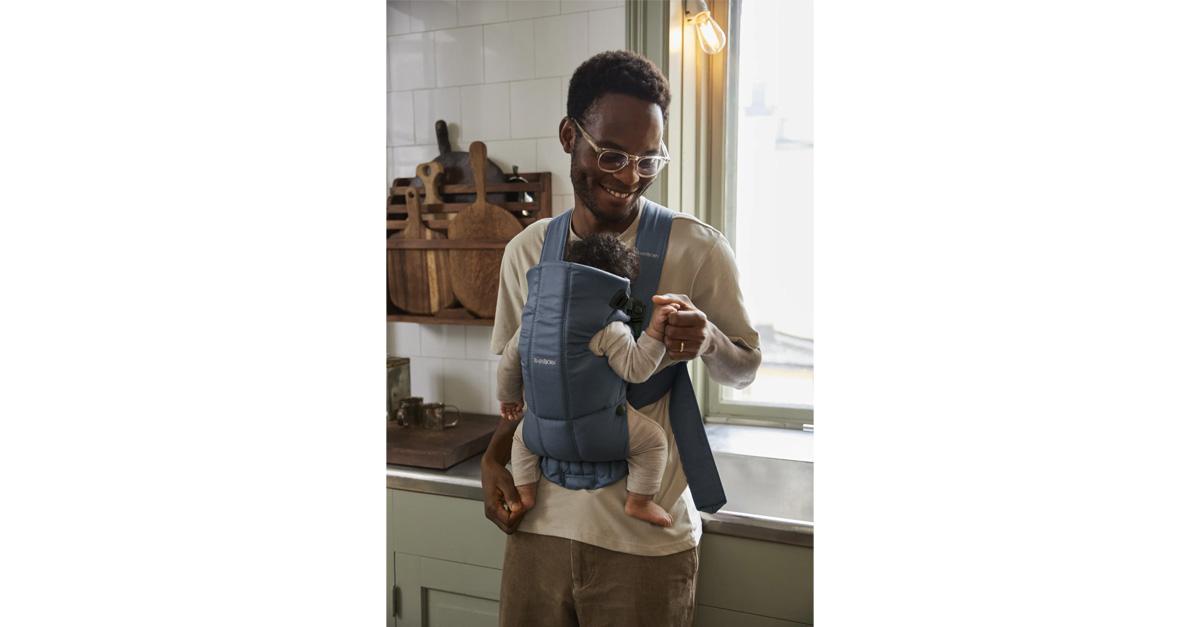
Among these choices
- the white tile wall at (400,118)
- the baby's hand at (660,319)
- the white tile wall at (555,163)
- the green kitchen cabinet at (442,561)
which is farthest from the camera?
the white tile wall at (400,118)

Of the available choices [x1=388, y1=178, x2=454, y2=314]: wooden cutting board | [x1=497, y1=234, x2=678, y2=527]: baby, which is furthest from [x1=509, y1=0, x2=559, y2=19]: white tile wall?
[x1=497, y1=234, x2=678, y2=527]: baby

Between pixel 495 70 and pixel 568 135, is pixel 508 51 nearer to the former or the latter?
pixel 495 70

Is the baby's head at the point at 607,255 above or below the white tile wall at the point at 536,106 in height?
below

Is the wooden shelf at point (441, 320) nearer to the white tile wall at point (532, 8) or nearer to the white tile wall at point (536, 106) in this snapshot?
the white tile wall at point (536, 106)

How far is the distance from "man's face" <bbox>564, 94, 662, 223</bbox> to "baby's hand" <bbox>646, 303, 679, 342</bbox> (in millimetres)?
102

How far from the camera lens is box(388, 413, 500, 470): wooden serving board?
798 mm

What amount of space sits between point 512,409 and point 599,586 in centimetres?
19

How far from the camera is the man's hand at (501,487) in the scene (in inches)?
24.4

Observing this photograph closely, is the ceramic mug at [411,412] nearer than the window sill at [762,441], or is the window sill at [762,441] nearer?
the window sill at [762,441]

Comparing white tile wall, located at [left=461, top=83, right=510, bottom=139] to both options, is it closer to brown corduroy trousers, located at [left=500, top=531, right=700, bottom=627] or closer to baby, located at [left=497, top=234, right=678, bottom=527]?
baby, located at [left=497, top=234, right=678, bottom=527]

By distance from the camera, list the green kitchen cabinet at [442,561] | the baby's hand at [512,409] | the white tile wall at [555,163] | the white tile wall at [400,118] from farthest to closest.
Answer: the white tile wall at [400,118] < the white tile wall at [555,163] < the green kitchen cabinet at [442,561] < the baby's hand at [512,409]

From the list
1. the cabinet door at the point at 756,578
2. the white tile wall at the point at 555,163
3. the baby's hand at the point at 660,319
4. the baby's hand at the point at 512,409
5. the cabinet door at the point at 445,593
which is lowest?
the cabinet door at the point at 445,593

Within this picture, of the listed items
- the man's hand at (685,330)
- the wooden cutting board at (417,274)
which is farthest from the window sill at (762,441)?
the wooden cutting board at (417,274)

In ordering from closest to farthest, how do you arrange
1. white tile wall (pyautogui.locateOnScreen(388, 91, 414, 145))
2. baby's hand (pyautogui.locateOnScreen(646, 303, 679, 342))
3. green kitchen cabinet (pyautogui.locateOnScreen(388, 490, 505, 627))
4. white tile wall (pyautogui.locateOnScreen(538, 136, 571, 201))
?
baby's hand (pyautogui.locateOnScreen(646, 303, 679, 342)) < green kitchen cabinet (pyautogui.locateOnScreen(388, 490, 505, 627)) < white tile wall (pyautogui.locateOnScreen(538, 136, 571, 201)) < white tile wall (pyautogui.locateOnScreen(388, 91, 414, 145))
